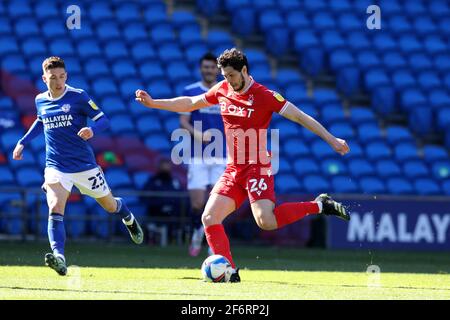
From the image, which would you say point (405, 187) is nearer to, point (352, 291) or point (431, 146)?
point (431, 146)

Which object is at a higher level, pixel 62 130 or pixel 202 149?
pixel 202 149

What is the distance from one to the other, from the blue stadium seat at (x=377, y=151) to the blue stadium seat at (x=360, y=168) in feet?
0.91

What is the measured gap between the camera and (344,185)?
18.5 m

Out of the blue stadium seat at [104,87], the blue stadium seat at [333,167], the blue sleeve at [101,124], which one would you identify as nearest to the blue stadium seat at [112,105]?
the blue stadium seat at [104,87]

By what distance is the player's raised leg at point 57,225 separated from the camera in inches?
368

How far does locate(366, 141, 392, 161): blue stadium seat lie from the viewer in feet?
63.5

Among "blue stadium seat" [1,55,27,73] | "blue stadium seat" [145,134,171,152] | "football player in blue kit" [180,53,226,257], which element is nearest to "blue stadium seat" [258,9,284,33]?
"blue stadium seat" [145,134,171,152]

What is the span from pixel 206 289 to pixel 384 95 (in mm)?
13001

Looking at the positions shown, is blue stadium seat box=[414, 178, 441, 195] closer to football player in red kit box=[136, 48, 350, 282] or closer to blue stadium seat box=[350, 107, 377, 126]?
blue stadium seat box=[350, 107, 377, 126]

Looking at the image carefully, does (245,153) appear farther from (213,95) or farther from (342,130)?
(342,130)

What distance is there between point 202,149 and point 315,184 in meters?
5.14

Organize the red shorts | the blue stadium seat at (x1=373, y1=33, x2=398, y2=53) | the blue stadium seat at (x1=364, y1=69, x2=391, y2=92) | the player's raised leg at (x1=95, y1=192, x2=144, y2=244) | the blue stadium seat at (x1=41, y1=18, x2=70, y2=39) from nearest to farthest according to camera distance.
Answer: the red shorts < the player's raised leg at (x1=95, y1=192, x2=144, y2=244) < the blue stadium seat at (x1=41, y1=18, x2=70, y2=39) < the blue stadium seat at (x1=364, y1=69, x2=391, y2=92) < the blue stadium seat at (x1=373, y1=33, x2=398, y2=53)

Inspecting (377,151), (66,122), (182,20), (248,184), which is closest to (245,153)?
(248,184)

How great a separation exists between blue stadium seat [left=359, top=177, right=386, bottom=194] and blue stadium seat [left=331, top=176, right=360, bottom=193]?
125 mm
